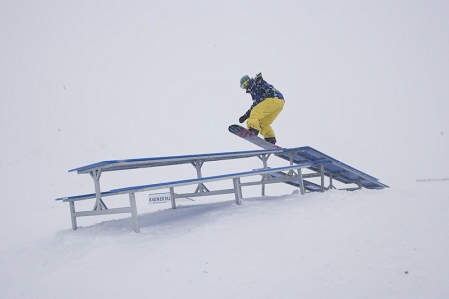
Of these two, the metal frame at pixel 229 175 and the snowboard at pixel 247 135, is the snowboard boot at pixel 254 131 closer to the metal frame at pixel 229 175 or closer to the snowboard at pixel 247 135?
the snowboard at pixel 247 135

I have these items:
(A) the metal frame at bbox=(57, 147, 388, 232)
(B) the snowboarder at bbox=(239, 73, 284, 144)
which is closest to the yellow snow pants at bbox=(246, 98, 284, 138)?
(B) the snowboarder at bbox=(239, 73, 284, 144)

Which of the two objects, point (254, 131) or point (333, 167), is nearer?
point (254, 131)

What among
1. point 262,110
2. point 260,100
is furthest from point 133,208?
point 260,100

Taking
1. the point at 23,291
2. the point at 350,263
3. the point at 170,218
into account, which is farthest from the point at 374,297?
the point at 170,218

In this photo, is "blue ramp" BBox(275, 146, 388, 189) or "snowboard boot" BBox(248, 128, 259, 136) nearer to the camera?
"snowboard boot" BBox(248, 128, 259, 136)

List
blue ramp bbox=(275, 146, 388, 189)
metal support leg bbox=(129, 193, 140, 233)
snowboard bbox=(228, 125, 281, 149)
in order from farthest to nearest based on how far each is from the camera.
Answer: blue ramp bbox=(275, 146, 388, 189) < snowboard bbox=(228, 125, 281, 149) < metal support leg bbox=(129, 193, 140, 233)

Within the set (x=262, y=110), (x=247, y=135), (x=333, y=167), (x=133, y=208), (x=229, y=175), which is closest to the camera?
(x=133, y=208)

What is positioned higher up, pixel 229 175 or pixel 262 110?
pixel 262 110

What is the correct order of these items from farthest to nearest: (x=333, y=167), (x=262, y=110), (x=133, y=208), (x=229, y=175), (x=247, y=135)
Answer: (x=333, y=167), (x=262, y=110), (x=247, y=135), (x=229, y=175), (x=133, y=208)

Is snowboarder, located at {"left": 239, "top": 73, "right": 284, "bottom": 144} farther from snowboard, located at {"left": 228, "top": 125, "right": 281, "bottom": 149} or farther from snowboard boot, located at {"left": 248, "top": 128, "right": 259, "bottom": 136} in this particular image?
snowboard, located at {"left": 228, "top": 125, "right": 281, "bottom": 149}

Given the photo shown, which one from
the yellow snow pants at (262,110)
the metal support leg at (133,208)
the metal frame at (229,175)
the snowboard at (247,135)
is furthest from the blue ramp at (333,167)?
the metal support leg at (133,208)

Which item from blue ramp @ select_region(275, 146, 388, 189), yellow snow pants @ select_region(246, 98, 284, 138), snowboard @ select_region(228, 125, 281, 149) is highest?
yellow snow pants @ select_region(246, 98, 284, 138)

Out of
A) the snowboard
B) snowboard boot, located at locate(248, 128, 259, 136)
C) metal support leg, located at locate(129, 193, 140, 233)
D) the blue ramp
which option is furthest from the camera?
the blue ramp

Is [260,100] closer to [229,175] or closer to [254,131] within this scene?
[254,131]
